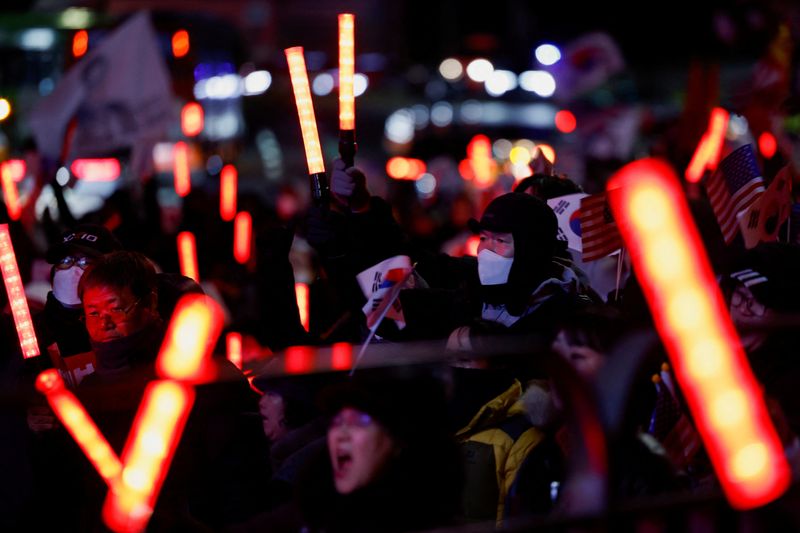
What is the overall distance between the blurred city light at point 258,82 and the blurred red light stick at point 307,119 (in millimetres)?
22583

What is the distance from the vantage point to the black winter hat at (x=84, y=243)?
532 centimetres

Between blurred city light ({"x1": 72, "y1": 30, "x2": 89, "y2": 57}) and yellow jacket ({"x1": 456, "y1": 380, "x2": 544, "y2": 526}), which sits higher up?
blurred city light ({"x1": 72, "y1": 30, "x2": 89, "y2": 57})

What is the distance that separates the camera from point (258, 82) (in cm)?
2888

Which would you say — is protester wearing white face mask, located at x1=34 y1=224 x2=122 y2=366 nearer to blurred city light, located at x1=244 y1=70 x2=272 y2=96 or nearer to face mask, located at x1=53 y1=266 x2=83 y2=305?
face mask, located at x1=53 y1=266 x2=83 y2=305

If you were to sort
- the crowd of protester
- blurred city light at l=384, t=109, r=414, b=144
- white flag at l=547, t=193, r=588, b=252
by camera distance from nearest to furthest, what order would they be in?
the crowd of protester
white flag at l=547, t=193, r=588, b=252
blurred city light at l=384, t=109, r=414, b=144

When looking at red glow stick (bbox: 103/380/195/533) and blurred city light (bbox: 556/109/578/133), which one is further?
Result: blurred city light (bbox: 556/109/578/133)

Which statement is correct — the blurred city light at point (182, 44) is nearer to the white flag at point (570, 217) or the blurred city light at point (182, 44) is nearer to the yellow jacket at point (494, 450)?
the white flag at point (570, 217)

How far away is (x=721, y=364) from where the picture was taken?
9.34ft

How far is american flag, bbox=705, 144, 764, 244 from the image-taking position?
221 inches

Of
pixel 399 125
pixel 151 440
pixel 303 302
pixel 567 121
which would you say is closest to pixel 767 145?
pixel 303 302

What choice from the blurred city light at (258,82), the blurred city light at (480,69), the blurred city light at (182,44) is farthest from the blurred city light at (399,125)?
the blurred city light at (182,44)

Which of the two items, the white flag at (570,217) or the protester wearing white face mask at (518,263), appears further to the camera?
the white flag at (570,217)

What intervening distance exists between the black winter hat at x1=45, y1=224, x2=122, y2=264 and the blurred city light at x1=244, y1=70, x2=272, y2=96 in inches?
888

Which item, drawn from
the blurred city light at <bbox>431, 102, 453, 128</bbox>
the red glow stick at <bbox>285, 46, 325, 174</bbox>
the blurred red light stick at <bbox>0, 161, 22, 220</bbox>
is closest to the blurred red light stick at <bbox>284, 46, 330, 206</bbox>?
the red glow stick at <bbox>285, 46, 325, 174</bbox>
